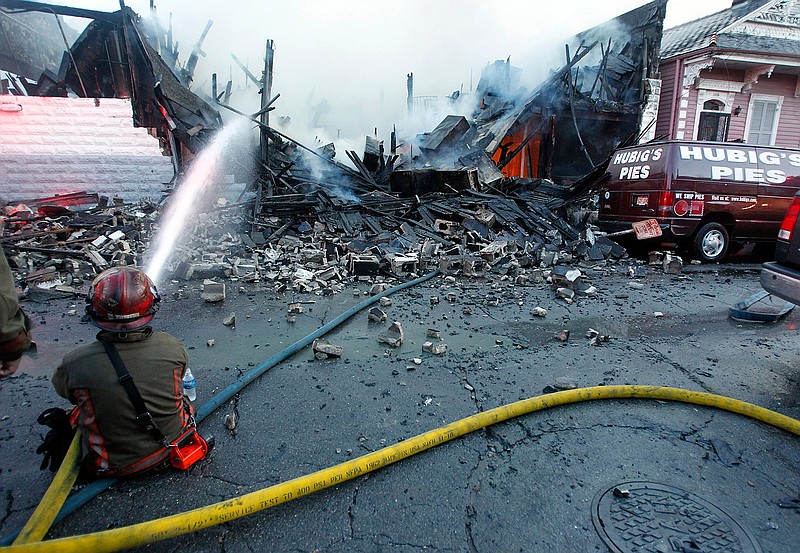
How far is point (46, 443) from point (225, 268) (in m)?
5.03

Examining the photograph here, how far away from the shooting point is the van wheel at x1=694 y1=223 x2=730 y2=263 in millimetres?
8531

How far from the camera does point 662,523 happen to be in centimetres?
224

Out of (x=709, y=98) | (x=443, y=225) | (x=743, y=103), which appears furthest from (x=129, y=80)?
(x=743, y=103)

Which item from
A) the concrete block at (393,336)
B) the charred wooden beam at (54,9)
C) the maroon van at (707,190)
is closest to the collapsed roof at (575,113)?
the maroon van at (707,190)

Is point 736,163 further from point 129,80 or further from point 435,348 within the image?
point 129,80

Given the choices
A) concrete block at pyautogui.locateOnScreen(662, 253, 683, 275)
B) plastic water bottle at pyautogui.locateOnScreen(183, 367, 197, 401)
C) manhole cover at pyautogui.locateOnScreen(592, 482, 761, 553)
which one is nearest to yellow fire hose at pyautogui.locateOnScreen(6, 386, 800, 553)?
manhole cover at pyautogui.locateOnScreen(592, 482, 761, 553)

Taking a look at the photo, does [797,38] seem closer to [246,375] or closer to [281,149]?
[281,149]

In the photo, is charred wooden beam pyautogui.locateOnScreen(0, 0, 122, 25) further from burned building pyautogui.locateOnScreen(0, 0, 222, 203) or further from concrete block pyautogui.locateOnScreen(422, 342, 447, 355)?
concrete block pyautogui.locateOnScreen(422, 342, 447, 355)

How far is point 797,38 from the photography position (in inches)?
648

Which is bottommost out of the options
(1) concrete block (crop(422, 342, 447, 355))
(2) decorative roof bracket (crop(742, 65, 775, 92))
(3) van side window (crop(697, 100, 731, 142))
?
(1) concrete block (crop(422, 342, 447, 355))

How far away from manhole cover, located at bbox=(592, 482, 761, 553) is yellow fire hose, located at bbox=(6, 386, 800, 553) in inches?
32.7

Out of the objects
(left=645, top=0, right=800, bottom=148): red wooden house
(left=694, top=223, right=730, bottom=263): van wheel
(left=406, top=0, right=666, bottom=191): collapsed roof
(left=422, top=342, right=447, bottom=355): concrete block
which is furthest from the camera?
(left=645, top=0, right=800, bottom=148): red wooden house

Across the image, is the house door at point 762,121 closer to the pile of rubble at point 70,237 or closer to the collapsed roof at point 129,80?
the collapsed roof at point 129,80

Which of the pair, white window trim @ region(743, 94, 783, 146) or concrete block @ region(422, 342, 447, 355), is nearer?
concrete block @ region(422, 342, 447, 355)
